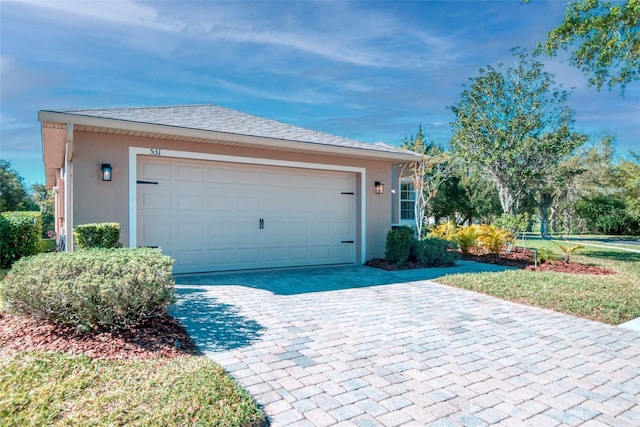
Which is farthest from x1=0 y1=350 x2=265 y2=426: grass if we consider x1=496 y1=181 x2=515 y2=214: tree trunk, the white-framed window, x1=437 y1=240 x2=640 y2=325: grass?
the white-framed window

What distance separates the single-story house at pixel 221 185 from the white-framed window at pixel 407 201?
19.1 ft

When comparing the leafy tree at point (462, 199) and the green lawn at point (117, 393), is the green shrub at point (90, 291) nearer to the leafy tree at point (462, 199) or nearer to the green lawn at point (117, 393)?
the green lawn at point (117, 393)

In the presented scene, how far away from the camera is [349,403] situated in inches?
112

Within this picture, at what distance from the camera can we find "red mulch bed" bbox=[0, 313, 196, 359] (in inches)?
141

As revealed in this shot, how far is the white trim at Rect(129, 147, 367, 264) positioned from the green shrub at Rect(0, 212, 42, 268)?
3311mm

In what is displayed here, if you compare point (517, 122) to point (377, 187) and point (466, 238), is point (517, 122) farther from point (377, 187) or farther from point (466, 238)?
point (377, 187)

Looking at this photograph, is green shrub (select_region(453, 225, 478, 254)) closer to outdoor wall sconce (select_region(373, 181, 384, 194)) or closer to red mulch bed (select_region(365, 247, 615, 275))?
red mulch bed (select_region(365, 247, 615, 275))

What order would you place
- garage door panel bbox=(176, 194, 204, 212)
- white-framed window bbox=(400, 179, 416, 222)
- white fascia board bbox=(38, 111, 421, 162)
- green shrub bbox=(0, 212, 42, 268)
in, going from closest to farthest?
1. white fascia board bbox=(38, 111, 421, 162)
2. garage door panel bbox=(176, 194, 204, 212)
3. green shrub bbox=(0, 212, 42, 268)
4. white-framed window bbox=(400, 179, 416, 222)

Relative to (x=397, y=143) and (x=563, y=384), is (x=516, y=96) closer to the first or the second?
(x=397, y=143)

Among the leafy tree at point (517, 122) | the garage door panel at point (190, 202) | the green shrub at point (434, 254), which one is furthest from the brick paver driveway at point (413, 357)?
the leafy tree at point (517, 122)

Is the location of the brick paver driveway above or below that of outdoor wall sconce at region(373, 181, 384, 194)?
below

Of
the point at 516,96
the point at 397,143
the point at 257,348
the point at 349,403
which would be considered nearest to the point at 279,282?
the point at 257,348

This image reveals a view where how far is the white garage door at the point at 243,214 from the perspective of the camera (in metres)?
7.70

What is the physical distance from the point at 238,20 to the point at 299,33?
1.88 m
